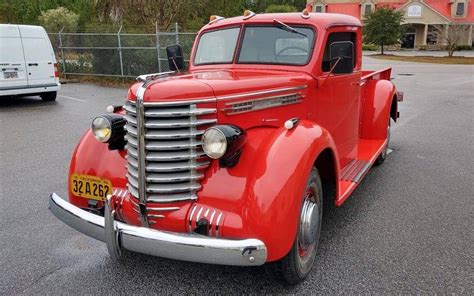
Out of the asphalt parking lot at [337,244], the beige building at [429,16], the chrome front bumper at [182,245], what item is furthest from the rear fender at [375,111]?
the beige building at [429,16]

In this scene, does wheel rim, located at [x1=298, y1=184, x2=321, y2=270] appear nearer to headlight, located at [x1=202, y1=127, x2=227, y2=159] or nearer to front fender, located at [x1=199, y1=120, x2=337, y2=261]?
front fender, located at [x1=199, y1=120, x2=337, y2=261]

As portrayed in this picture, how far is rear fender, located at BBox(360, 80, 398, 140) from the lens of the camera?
576 centimetres

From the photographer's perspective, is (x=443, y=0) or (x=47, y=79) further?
(x=443, y=0)

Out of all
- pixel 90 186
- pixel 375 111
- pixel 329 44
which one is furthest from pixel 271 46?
pixel 375 111

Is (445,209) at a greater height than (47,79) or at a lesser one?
lesser

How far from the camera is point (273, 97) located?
11.2 ft

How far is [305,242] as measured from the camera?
3.15m

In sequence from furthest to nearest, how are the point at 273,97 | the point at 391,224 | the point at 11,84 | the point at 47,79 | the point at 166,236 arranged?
the point at 47,79, the point at 11,84, the point at 391,224, the point at 273,97, the point at 166,236

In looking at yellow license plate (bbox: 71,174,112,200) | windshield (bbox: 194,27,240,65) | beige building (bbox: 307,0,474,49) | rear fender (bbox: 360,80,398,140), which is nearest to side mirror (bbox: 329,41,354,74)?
windshield (bbox: 194,27,240,65)

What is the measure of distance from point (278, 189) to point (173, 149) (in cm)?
73

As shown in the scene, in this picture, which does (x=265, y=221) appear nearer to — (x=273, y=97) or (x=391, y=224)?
(x=273, y=97)

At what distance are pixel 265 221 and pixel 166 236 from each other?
618 millimetres

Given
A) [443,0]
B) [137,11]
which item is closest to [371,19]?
[443,0]

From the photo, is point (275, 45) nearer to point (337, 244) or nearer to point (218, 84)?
point (218, 84)
